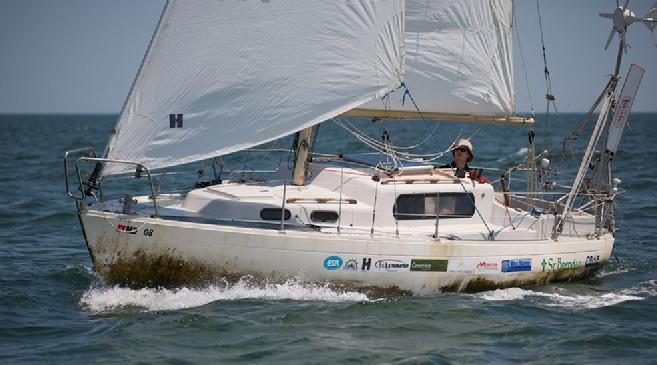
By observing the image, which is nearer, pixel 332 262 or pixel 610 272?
pixel 332 262

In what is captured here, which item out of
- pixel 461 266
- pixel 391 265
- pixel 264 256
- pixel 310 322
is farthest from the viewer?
pixel 461 266

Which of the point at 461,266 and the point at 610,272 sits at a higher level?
the point at 461,266

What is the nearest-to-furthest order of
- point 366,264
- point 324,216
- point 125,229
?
point 125,229 → point 366,264 → point 324,216

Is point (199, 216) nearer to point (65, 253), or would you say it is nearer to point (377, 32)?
point (377, 32)

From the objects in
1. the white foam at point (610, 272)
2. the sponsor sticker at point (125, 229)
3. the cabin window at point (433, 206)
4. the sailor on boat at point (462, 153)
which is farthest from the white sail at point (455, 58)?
the sponsor sticker at point (125, 229)

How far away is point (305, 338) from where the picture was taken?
12.2 metres

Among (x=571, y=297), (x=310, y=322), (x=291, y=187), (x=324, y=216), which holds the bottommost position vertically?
(x=310, y=322)

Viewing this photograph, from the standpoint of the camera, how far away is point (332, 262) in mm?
13742

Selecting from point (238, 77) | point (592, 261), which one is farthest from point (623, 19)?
point (238, 77)

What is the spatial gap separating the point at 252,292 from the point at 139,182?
16933mm

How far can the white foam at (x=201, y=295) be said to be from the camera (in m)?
13.5

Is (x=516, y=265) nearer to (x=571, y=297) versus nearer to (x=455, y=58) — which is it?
(x=571, y=297)

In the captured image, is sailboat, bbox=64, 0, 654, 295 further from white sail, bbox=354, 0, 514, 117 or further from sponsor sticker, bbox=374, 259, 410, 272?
white sail, bbox=354, 0, 514, 117

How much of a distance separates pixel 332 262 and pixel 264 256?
1.05m
